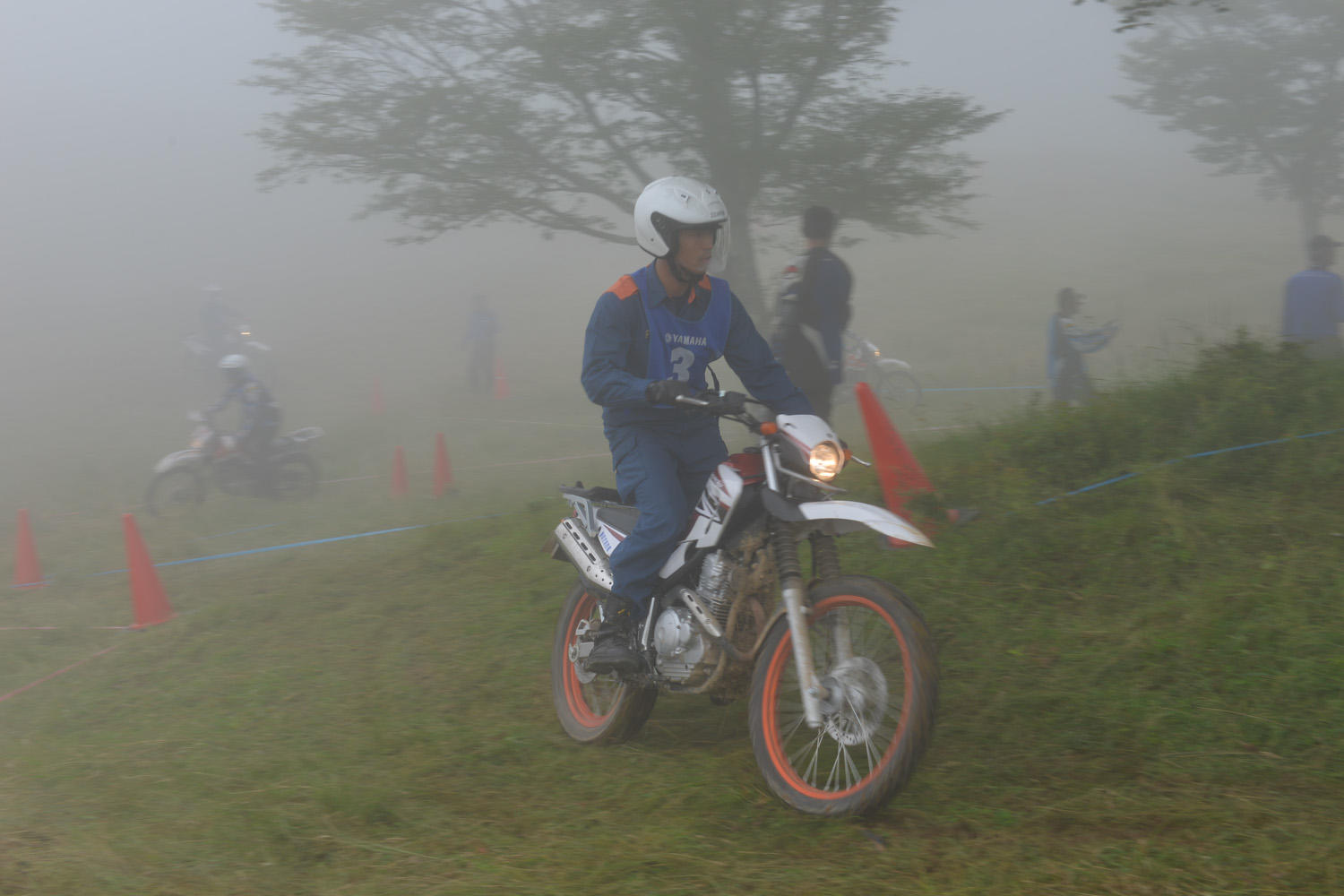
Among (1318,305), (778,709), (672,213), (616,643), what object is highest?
(672,213)

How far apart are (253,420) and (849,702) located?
1118cm

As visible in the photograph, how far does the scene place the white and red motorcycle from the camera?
373cm

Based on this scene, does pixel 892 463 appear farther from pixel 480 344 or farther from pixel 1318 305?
pixel 480 344

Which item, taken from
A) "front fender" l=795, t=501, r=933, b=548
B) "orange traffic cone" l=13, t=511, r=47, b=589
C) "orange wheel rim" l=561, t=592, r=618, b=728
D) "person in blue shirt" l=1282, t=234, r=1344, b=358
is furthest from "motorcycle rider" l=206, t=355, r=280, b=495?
"person in blue shirt" l=1282, t=234, r=1344, b=358

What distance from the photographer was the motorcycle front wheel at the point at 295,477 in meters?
13.7

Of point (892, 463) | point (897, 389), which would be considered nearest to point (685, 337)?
point (892, 463)

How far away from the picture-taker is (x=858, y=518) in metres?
3.91

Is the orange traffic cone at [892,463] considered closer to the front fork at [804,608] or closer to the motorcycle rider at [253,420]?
the front fork at [804,608]

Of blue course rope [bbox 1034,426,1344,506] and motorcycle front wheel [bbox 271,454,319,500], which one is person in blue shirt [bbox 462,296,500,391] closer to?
motorcycle front wheel [bbox 271,454,319,500]

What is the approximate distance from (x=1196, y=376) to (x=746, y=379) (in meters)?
4.05

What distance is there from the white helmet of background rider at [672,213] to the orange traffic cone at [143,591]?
5.48m

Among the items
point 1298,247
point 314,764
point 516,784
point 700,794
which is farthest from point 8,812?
point 1298,247

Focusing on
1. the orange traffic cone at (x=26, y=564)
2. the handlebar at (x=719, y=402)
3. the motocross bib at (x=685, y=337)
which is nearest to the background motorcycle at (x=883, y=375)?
the orange traffic cone at (x=26, y=564)

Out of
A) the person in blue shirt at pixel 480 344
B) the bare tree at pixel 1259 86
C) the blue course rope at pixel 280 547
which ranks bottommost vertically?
the blue course rope at pixel 280 547
